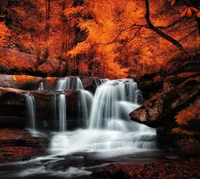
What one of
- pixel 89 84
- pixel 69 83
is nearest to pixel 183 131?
pixel 89 84

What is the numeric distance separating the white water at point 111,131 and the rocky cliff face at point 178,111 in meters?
1.25

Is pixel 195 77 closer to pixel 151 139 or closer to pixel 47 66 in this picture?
pixel 151 139

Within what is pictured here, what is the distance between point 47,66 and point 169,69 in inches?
471

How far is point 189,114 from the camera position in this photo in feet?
26.1

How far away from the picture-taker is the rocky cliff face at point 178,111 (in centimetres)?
816

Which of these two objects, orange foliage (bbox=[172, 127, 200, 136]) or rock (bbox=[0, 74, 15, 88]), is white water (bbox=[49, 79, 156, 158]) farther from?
rock (bbox=[0, 74, 15, 88])

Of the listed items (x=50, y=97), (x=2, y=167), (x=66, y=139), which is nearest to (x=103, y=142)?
(x=66, y=139)

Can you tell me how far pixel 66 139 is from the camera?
11742 mm

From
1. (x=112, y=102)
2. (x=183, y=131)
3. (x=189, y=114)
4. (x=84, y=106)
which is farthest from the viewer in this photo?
(x=112, y=102)

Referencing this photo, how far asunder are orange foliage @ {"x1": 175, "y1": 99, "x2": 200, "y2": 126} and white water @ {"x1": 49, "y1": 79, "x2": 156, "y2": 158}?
237 centimetres

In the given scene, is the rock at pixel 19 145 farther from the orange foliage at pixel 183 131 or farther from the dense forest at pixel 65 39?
the dense forest at pixel 65 39

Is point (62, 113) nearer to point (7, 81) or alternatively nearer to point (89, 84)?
point (89, 84)

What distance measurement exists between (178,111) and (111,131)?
191 inches

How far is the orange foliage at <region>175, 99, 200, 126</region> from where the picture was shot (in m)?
7.88
